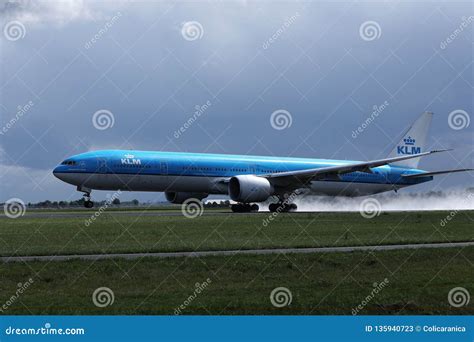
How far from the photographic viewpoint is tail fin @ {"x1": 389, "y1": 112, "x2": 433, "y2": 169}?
6900cm

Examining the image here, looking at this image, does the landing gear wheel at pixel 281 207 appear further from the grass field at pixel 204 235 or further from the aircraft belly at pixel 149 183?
the grass field at pixel 204 235

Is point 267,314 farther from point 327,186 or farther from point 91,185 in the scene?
point 327,186

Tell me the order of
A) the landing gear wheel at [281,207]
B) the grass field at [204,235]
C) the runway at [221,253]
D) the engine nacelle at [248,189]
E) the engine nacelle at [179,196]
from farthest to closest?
the engine nacelle at [179,196] < the landing gear wheel at [281,207] < the engine nacelle at [248,189] < the grass field at [204,235] < the runway at [221,253]

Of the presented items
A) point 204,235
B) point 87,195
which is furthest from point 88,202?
point 204,235

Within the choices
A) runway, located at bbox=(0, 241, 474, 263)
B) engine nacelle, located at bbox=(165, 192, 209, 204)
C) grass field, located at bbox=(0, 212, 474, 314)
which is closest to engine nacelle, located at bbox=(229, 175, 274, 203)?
engine nacelle, located at bbox=(165, 192, 209, 204)

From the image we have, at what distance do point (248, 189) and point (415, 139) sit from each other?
97.0ft

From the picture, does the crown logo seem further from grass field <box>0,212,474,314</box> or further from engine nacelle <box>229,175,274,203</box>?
grass field <box>0,212,474,314</box>

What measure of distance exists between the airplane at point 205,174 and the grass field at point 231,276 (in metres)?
20.0

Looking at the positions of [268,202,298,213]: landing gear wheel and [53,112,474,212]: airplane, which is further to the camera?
[268,202,298,213]: landing gear wheel

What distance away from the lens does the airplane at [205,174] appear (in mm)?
47500

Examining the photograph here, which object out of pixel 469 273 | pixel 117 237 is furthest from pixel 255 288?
pixel 117 237

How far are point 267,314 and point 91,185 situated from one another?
36613 mm

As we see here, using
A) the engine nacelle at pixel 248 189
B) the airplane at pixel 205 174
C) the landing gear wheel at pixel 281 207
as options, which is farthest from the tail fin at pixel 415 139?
the engine nacelle at pixel 248 189

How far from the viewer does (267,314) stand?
1318 centimetres
